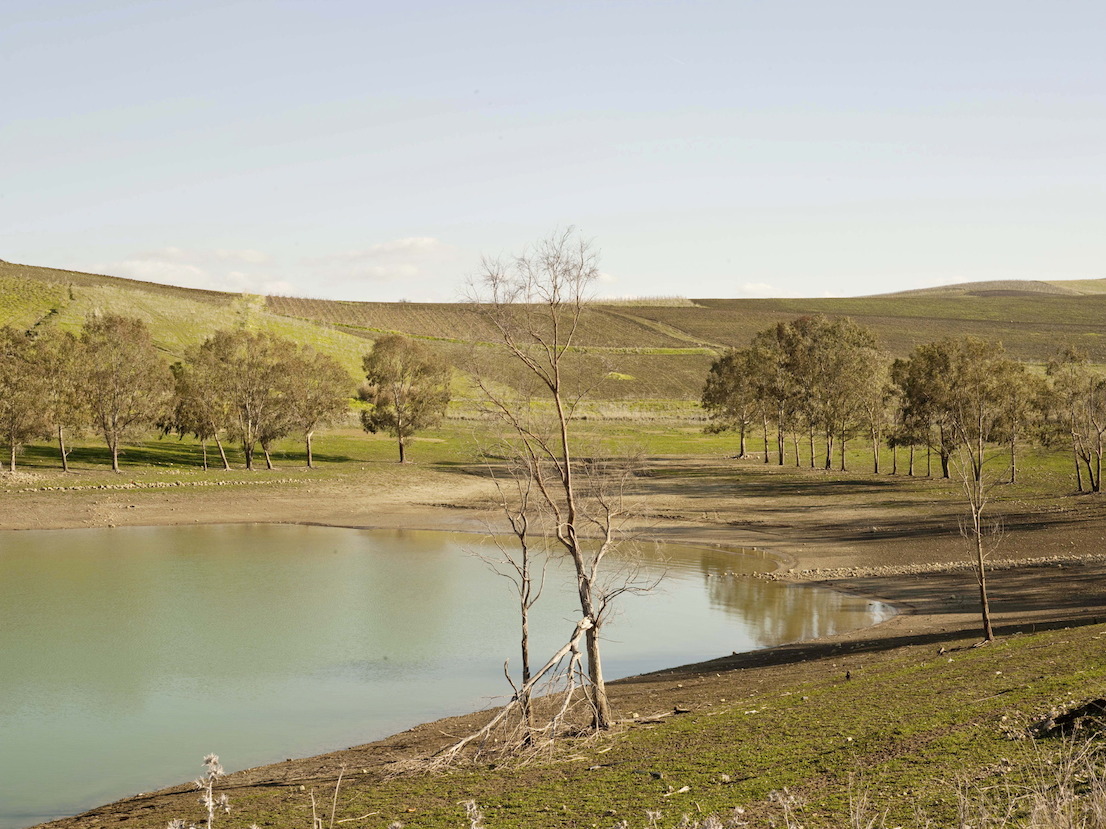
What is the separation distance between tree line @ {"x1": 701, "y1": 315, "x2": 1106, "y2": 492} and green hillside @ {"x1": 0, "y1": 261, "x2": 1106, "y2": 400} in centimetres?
1917

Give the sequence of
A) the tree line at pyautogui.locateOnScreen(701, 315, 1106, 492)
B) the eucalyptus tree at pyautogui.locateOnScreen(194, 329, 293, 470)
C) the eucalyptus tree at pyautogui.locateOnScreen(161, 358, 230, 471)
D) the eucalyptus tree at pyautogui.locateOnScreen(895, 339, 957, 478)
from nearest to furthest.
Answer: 1. the tree line at pyautogui.locateOnScreen(701, 315, 1106, 492)
2. the eucalyptus tree at pyautogui.locateOnScreen(895, 339, 957, 478)
3. the eucalyptus tree at pyautogui.locateOnScreen(161, 358, 230, 471)
4. the eucalyptus tree at pyautogui.locateOnScreen(194, 329, 293, 470)

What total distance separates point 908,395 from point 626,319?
107208 millimetres

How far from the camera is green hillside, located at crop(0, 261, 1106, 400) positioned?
100750 mm

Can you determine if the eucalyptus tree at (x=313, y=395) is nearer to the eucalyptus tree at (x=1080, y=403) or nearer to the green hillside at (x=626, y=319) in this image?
the green hillside at (x=626, y=319)

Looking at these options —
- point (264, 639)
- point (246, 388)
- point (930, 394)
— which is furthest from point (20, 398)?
point (930, 394)

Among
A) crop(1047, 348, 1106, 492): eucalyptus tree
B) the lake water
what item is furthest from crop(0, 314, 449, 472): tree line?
crop(1047, 348, 1106, 492): eucalyptus tree

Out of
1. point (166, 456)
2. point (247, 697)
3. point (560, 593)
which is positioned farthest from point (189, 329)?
point (247, 697)

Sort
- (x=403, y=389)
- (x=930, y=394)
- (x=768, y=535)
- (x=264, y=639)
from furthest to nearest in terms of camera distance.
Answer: (x=403, y=389) → (x=930, y=394) → (x=768, y=535) → (x=264, y=639)

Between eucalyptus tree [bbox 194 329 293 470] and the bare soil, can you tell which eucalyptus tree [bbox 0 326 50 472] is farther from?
eucalyptus tree [bbox 194 329 293 470]

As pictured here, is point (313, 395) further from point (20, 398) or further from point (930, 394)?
point (930, 394)

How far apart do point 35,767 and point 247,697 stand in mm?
5064

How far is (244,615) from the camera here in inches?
1195

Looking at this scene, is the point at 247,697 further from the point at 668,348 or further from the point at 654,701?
the point at 668,348

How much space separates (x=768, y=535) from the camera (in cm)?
4566
